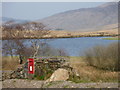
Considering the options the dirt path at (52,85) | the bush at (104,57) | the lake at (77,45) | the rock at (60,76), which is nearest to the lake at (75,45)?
the lake at (77,45)

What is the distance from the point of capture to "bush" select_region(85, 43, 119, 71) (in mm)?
15930

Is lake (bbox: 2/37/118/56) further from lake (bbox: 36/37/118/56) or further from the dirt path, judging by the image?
the dirt path

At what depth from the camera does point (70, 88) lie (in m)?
6.51

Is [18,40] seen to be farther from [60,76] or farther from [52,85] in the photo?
[52,85]

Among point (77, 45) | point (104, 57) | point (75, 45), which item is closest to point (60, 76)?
point (104, 57)

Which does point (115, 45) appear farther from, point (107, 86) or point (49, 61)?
point (107, 86)

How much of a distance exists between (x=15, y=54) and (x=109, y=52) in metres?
12.1

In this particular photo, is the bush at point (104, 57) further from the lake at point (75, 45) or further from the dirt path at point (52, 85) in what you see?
the dirt path at point (52, 85)

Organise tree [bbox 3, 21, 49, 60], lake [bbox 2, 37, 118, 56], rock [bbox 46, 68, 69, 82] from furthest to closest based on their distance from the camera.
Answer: tree [bbox 3, 21, 49, 60]
lake [bbox 2, 37, 118, 56]
rock [bbox 46, 68, 69, 82]

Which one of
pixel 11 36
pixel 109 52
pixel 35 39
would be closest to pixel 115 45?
pixel 109 52

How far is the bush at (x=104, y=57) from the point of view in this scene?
52.3ft

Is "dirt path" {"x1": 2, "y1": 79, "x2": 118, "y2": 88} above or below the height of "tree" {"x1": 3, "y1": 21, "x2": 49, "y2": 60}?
below

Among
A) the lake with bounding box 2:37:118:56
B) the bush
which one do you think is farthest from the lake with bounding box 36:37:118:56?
the bush

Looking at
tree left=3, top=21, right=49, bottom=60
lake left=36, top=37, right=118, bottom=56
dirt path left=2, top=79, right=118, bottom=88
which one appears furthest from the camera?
tree left=3, top=21, right=49, bottom=60
